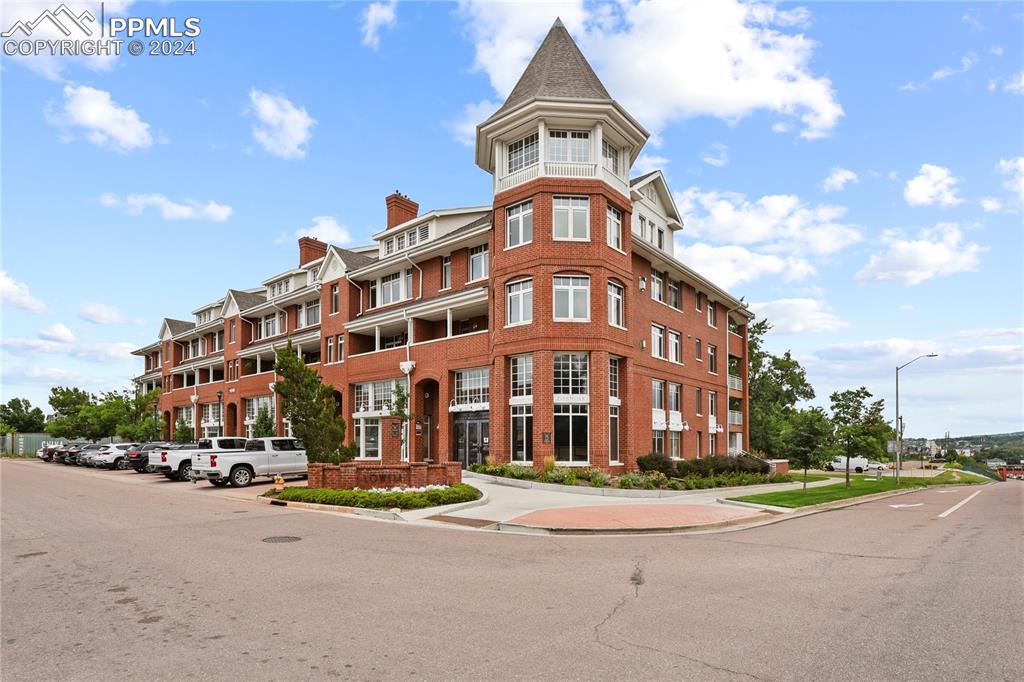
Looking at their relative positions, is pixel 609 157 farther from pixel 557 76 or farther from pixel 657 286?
pixel 657 286

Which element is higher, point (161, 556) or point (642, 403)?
point (642, 403)

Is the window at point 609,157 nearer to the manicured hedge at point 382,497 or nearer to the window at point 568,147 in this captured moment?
the window at point 568,147

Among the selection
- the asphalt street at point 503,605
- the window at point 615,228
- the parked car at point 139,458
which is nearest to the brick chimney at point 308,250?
the parked car at point 139,458

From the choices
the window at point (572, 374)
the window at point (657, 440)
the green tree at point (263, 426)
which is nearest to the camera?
the window at point (572, 374)

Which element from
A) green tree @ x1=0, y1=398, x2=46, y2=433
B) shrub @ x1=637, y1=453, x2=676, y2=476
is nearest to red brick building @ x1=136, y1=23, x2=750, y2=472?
shrub @ x1=637, y1=453, x2=676, y2=476

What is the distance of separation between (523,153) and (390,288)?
13788 millimetres

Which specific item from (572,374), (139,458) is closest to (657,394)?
(572,374)

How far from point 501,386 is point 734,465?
10.9 m

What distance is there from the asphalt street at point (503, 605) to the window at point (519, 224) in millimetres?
16529

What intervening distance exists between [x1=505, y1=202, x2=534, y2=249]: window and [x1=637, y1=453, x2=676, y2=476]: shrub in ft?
33.5

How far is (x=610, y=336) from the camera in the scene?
2844 cm

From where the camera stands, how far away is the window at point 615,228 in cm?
2925

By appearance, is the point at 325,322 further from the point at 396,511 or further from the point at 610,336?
the point at 396,511

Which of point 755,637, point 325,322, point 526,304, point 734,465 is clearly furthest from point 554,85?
point 755,637
